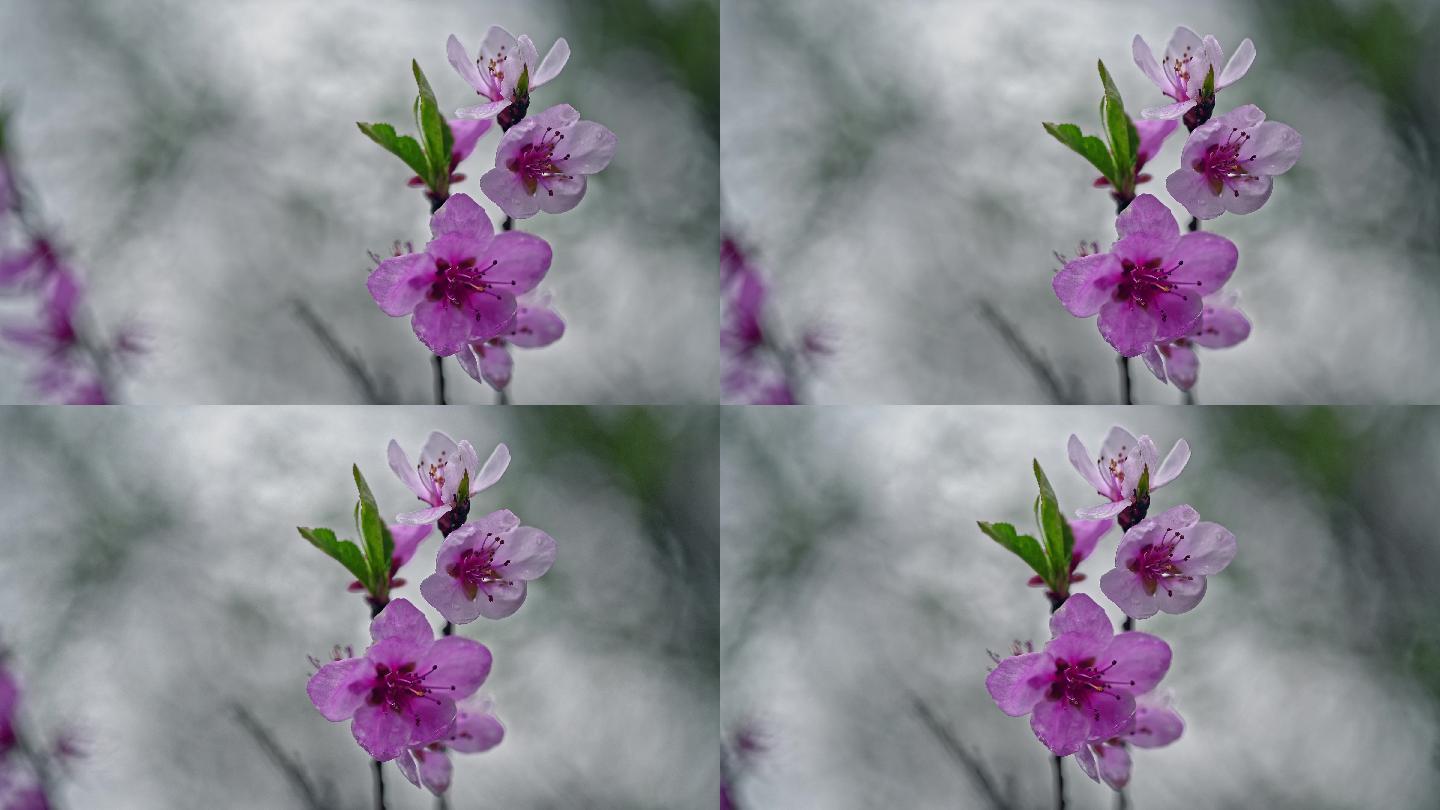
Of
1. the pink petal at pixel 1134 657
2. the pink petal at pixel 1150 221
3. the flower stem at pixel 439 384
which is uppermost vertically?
the pink petal at pixel 1150 221

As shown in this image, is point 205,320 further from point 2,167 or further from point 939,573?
point 939,573

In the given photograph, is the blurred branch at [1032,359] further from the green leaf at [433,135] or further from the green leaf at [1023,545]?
the green leaf at [433,135]

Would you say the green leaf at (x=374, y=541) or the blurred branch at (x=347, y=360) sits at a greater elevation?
the blurred branch at (x=347, y=360)

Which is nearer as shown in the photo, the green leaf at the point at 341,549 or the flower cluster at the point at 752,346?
the green leaf at the point at 341,549

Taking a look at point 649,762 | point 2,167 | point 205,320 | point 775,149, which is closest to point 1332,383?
point 775,149

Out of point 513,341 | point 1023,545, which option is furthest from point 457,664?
point 1023,545

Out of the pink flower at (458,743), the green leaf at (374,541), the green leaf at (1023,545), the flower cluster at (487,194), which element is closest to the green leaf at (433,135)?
the flower cluster at (487,194)

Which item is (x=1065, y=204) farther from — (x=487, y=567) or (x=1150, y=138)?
(x=487, y=567)
